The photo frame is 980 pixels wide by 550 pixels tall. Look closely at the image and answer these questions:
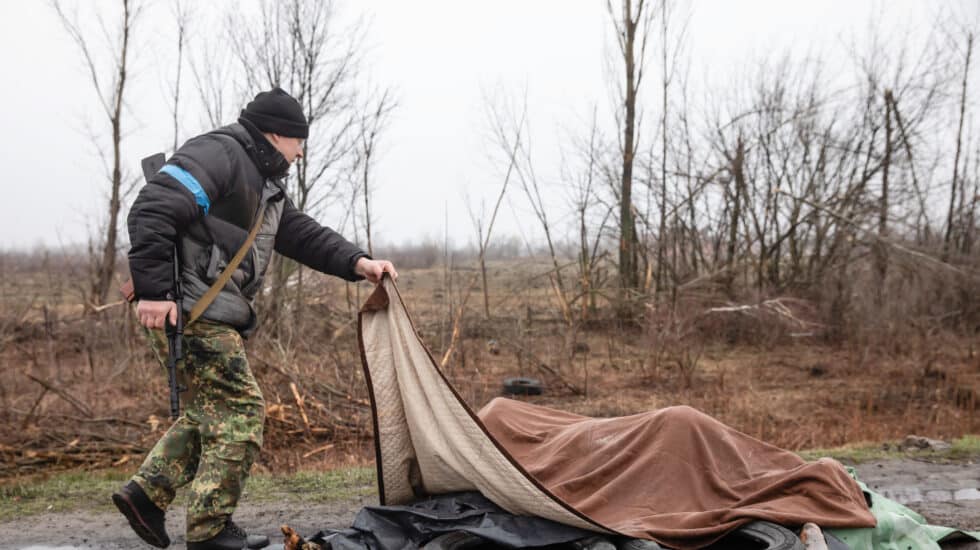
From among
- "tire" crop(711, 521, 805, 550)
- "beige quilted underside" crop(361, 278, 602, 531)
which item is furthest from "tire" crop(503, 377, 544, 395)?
"tire" crop(711, 521, 805, 550)

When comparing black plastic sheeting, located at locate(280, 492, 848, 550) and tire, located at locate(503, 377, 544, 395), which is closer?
black plastic sheeting, located at locate(280, 492, 848, 550)

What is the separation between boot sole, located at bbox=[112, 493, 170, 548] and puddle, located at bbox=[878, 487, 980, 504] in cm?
474

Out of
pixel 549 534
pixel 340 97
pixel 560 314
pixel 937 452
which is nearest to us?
pixel 549 534

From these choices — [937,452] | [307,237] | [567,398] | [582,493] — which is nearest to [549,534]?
[582,493]

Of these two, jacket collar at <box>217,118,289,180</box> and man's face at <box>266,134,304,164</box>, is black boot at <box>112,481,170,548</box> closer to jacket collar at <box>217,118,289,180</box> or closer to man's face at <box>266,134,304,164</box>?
jacket collar at <box>217,118,289,180</box>

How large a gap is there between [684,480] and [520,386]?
20.7ft

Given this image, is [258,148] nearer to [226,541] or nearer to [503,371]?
[226,541]

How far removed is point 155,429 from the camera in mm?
7816

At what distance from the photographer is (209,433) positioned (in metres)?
3.69

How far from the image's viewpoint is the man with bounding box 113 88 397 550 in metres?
3.47

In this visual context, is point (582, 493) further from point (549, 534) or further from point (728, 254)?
point (728, 254)

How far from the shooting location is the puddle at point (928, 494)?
5738mm

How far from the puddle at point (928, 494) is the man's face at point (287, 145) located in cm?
463

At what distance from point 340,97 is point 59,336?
578cm
